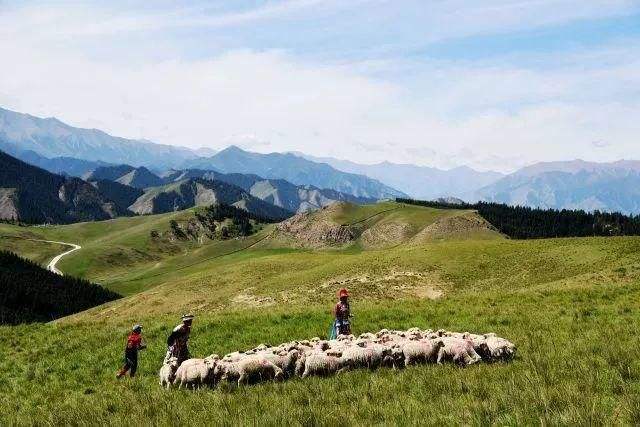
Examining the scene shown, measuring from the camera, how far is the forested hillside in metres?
111

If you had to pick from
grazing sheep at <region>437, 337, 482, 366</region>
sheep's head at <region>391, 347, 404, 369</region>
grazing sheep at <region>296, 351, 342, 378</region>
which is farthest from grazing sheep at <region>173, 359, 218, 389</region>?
grazing sheep at <region>437, 337, 482, 366</region>

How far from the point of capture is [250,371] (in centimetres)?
1513

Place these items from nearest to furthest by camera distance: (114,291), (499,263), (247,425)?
(247,425)
(499,263)
(114,291)

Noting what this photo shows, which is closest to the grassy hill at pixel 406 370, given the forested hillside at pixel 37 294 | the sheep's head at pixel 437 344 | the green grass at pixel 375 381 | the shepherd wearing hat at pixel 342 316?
the green grass at pixel 375 381

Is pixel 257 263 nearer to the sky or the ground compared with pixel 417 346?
nearer to the ground

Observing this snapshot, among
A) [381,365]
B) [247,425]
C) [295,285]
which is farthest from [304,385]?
[295,285]

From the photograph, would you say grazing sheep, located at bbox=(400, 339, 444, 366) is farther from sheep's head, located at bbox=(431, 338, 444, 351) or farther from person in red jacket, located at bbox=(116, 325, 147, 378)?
person in red jacket, located at bbox=(116, 325, 147, 378)

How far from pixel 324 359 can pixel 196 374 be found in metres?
3.96

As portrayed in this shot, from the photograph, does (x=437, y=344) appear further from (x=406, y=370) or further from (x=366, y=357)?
(x=366, y=357)

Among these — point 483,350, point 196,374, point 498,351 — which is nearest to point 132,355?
point 196,374

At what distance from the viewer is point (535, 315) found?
24359 mm

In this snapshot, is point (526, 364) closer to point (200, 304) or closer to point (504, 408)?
point (504, 408)

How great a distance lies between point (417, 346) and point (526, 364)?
3.35 meters

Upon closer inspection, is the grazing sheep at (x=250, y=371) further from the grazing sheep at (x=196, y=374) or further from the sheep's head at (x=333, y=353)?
the sheep's head at (x=333, y=353)
